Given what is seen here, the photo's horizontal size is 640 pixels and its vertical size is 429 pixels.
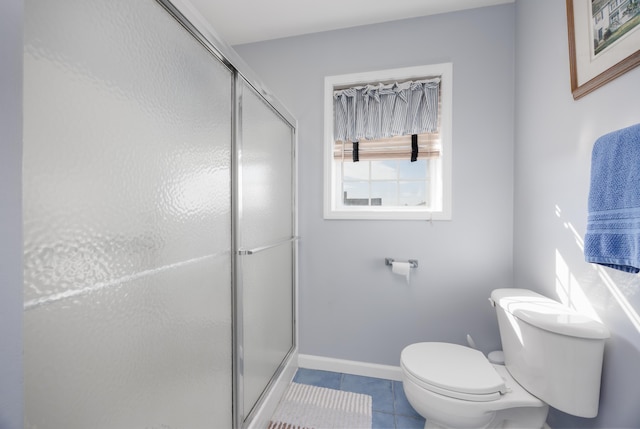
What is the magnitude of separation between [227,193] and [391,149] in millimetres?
1271

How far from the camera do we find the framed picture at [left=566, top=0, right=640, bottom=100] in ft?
2.94

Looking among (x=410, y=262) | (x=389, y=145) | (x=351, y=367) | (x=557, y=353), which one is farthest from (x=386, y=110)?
(x=351, y=367)

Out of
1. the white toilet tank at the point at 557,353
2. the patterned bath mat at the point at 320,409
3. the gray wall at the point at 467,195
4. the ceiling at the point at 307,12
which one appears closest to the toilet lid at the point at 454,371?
the white toilet tank at the point at 557,353

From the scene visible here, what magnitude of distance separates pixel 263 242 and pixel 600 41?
161cm

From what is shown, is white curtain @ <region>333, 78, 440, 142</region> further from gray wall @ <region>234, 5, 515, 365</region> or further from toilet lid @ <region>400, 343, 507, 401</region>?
toilet lid @ <region>400, 343, 507, 401</region>

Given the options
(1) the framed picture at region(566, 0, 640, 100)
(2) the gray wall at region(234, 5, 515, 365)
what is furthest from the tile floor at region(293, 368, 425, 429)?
(1) the framed picture at region(566, 0, 640, 100)

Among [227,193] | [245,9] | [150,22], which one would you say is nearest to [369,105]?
[245,9]

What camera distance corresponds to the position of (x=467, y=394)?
46.2 inches

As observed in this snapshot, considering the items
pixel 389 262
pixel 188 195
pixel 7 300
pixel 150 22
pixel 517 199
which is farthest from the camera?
pixel 389 262

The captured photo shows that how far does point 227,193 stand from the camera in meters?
1.13

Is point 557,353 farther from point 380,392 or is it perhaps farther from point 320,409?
point 320,409

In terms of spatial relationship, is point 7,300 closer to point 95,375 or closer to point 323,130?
point 95,375

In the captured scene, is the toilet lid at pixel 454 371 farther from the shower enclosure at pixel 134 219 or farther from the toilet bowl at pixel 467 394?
the shower enclosure at pixel 134 219

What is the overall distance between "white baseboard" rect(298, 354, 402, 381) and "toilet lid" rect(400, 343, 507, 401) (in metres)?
0.52
